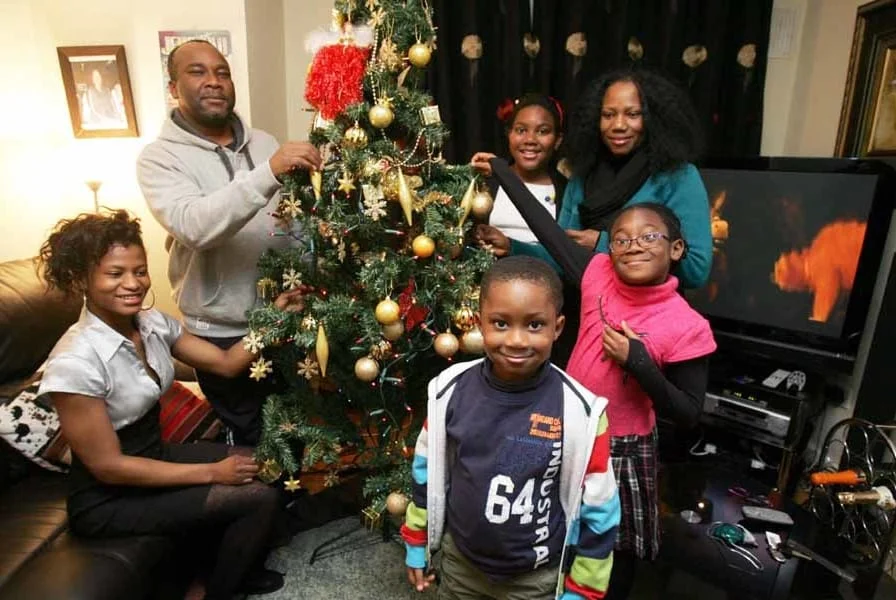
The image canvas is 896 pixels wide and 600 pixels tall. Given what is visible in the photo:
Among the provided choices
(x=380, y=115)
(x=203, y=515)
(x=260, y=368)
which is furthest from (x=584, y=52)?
(x=203, y=515)

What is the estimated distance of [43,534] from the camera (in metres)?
1.47

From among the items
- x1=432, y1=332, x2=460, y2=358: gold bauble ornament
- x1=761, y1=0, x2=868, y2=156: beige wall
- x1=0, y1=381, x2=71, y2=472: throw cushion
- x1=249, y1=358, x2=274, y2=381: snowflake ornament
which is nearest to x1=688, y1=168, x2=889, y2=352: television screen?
x1=761, y1=0, x2=868, y2=156: beige wall

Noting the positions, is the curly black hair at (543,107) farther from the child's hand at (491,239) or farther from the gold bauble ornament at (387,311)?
the gold bauble ornament at (387,311)

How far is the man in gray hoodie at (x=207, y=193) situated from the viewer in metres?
1.58

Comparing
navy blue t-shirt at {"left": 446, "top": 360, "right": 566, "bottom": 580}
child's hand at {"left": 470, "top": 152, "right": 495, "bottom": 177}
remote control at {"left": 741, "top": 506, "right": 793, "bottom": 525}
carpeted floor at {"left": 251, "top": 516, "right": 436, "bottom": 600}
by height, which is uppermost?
child's hand at {"left": 470, "top": 152, "right": 495, "bottom": 177}

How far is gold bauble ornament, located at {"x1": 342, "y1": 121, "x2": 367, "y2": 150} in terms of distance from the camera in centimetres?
137

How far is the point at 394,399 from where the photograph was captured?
1651 mm

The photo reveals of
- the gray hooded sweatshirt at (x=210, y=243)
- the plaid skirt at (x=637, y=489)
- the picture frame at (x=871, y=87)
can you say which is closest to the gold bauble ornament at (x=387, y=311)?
the gray hooded sweatshirt at (x=210, y=243)

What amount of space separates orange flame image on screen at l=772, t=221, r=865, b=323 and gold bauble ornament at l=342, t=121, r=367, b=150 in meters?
1.76

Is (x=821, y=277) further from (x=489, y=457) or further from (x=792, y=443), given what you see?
(x=489, y=457)

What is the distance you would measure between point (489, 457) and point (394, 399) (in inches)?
25.2

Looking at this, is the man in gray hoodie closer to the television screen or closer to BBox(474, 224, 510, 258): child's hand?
BBox(474, 224, 510, 258): child's hand

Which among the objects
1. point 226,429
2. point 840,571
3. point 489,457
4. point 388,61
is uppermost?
point 388,61

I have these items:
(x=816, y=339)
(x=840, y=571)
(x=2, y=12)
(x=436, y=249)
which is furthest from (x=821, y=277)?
(x=2, y=12)
